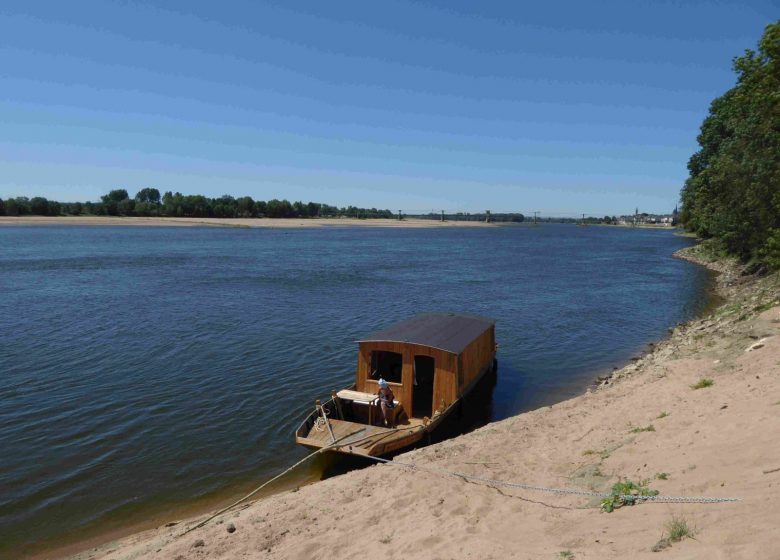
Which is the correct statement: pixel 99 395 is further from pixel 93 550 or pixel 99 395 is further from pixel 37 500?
pixel 93 550

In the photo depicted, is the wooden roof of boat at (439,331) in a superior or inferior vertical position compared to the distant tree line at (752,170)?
inferior

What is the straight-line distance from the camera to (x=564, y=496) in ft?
32.4

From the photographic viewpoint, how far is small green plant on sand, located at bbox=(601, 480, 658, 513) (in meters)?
8.59

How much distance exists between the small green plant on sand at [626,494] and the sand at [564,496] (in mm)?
198

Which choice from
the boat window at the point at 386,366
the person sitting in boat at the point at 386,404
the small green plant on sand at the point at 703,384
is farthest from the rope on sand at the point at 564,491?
the small green plant on sand at the point at 703,384

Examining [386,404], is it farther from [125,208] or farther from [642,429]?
[125,208]

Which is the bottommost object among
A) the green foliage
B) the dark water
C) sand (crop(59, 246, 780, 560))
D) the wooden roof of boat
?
the dark water

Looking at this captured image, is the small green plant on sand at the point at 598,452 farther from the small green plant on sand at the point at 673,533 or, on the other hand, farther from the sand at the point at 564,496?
the small green plant on sand at the point at 673,533

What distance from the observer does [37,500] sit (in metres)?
13.8

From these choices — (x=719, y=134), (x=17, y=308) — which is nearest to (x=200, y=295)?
(x=17, y=308)

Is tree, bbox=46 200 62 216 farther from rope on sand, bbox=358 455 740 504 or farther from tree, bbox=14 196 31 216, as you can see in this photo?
rope on sand, bbox=358 455 740 504

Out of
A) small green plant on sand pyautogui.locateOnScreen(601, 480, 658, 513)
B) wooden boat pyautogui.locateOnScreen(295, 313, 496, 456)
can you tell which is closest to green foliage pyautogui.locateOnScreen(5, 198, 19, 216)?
wooden boat pyautogui.locateOnScreen(295, 313, 496, 456)

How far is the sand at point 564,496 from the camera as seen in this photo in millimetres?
7273

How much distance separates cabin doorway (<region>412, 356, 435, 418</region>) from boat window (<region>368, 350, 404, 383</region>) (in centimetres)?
78
